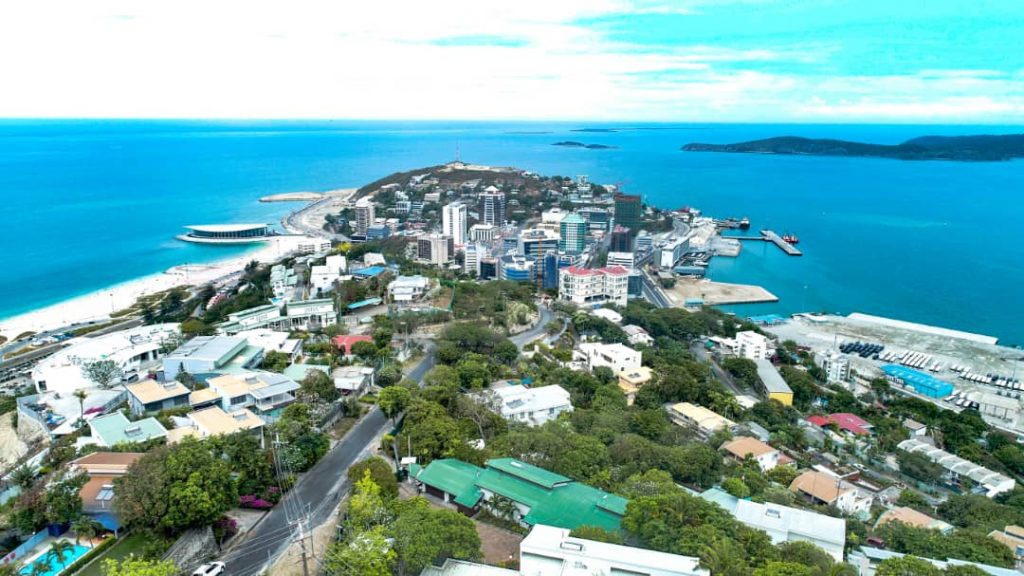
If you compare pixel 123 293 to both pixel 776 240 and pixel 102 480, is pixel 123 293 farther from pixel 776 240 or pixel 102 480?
pixel 776 240

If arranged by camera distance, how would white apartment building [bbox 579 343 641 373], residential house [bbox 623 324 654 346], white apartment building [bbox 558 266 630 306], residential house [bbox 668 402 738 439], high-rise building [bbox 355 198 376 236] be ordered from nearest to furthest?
residential house [bbox 668 402 738 439] < white apartment building [bbox 579 343 641 373] < residential house [bbox 623 324 654 346] < white apartment building [bbox 558 266 630 306] < high-rise building [bbox 355 198 376 236]

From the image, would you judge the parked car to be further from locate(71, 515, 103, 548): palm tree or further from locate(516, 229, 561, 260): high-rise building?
locate(516, 229, 561, 260): high-rise building

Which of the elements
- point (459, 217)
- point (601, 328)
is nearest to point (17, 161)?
point (459, 217)

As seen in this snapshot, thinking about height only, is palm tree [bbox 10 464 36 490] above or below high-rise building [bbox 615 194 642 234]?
below

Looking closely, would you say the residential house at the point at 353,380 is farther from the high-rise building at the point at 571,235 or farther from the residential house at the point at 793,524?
the high-rise building at the point at 571,235

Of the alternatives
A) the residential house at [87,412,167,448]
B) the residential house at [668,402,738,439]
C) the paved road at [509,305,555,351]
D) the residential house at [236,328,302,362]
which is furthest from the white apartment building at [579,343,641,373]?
the residential house at [87,412,167,448]

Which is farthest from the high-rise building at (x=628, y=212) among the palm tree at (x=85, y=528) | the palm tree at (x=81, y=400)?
the palm tree at (x=85, y=528)
